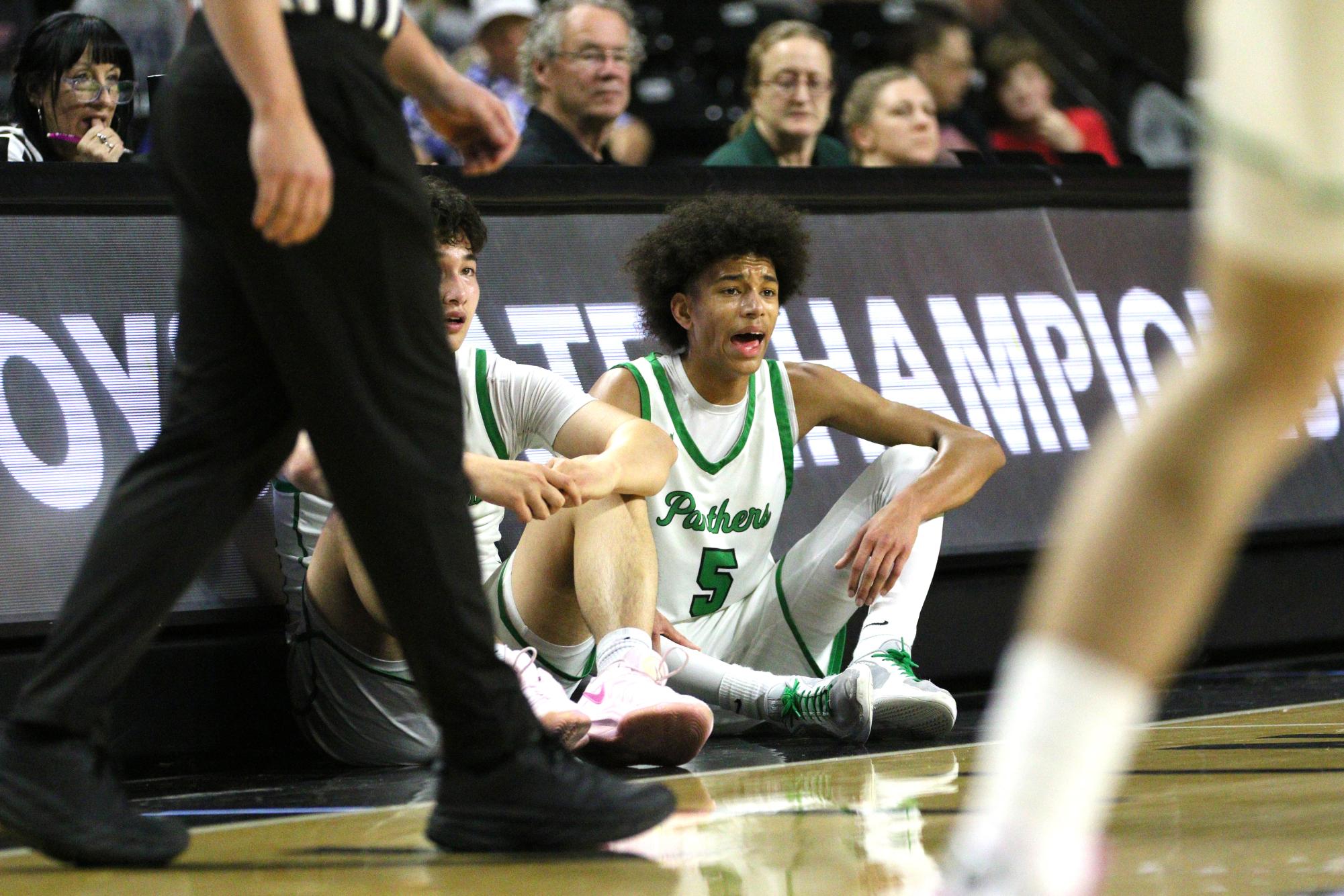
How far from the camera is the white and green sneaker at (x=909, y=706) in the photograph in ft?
11.1

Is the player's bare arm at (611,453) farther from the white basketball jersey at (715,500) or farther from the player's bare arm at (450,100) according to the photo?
the player's bare arm at (450,100)

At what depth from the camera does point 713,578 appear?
3.88 meters

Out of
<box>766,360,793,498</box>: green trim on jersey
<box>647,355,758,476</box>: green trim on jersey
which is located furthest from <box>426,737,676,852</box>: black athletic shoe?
<box>766,360,793,498</box>: green trim on jersey

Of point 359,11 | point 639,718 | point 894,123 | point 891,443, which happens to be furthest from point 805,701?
point 894,123

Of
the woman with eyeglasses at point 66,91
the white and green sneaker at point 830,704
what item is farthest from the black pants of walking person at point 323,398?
the woman with eyeglasses at point 66,91

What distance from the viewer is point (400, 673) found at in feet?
11.1

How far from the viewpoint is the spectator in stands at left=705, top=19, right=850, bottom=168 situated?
5.60 m

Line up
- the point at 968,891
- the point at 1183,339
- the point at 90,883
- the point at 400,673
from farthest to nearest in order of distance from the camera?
the point at 1183,339
the point at 400,673
the point at 90,883
the point at 968,891

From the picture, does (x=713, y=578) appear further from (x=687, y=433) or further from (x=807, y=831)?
(x=807, y=831)

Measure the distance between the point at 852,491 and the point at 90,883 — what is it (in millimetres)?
2240

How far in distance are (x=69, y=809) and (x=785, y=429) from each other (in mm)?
2171

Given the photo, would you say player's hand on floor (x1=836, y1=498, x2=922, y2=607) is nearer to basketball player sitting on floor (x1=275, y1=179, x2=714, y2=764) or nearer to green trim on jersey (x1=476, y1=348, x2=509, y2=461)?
basketball player sitting on floor (x1=275, y1=179, x2=714, y2=764)

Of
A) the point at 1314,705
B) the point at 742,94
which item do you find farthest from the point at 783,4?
the point at 1314,705

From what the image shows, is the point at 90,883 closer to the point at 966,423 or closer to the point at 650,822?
the point at 650,822
